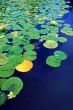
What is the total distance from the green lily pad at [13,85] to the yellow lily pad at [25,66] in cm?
19

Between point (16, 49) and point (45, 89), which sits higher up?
point (16, 49)

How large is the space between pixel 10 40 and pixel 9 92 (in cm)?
117

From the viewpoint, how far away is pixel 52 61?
2.30 meters

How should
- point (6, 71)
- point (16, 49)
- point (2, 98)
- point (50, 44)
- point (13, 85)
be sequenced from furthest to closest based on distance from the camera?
point (50, 44) → point (16, 49) → point (6, 71) → point (13, 85) → point (2, 98)

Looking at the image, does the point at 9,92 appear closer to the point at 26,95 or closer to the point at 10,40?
the point at 26,95

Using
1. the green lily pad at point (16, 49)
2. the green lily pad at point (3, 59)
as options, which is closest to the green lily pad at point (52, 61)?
the green lily pad at point (16, 49)

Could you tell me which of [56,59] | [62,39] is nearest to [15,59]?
[56,59]

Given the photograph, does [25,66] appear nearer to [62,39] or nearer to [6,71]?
[6,71]

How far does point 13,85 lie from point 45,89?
1.13ft

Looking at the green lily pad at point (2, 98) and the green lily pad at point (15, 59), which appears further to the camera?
the green lily pad at point (15, 59)

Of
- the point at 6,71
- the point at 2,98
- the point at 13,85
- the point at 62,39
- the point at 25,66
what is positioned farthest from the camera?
the point at 62,39

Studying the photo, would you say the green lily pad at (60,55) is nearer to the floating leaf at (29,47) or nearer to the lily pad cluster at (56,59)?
the lily pad cluster at (56,59)

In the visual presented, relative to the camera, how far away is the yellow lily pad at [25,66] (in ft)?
Result: 7.09

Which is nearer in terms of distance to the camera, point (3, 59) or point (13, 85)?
point (13, 85)
